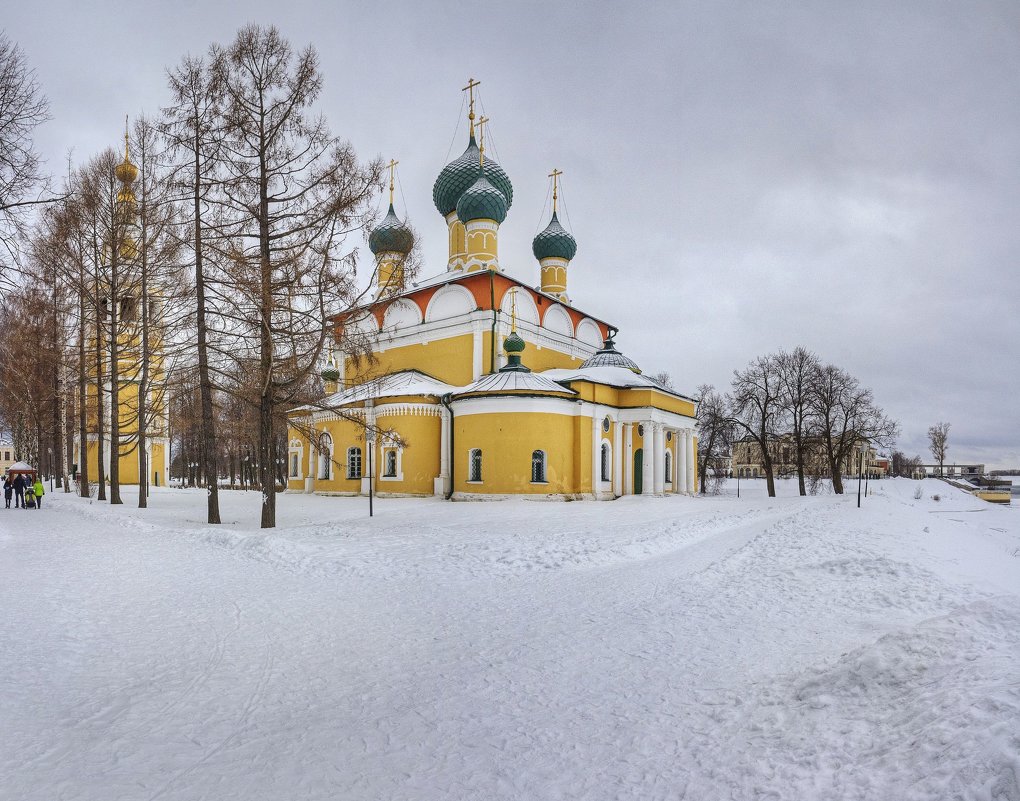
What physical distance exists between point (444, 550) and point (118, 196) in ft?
56.3

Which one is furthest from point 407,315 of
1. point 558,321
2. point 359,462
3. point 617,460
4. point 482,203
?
point 617,460

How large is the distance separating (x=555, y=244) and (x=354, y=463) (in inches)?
642

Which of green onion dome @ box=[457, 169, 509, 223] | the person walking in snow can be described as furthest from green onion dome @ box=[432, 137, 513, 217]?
the person walking in snow

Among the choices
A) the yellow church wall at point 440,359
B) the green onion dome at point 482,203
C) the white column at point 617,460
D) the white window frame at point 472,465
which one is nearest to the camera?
the white window frame at point 472,465

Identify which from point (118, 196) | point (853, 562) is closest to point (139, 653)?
point (853, 562)

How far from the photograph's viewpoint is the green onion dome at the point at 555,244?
3531 cm

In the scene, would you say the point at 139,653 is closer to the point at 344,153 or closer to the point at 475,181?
the point at 344,153

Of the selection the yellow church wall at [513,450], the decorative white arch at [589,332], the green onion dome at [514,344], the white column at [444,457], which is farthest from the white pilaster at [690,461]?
the white column at [444,457]

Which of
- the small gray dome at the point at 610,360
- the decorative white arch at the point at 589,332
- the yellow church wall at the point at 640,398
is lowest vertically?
the yellow church wall at the point at 640,398

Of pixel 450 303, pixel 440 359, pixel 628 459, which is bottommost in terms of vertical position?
pixel 628 459

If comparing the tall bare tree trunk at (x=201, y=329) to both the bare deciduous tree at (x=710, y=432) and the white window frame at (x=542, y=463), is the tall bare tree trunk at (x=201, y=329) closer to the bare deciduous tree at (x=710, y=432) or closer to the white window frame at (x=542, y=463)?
the white window frame at (x=542, y=463)

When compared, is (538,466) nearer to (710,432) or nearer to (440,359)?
(440,359)

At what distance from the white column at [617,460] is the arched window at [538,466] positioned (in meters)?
4.05

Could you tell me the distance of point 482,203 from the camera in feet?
101
